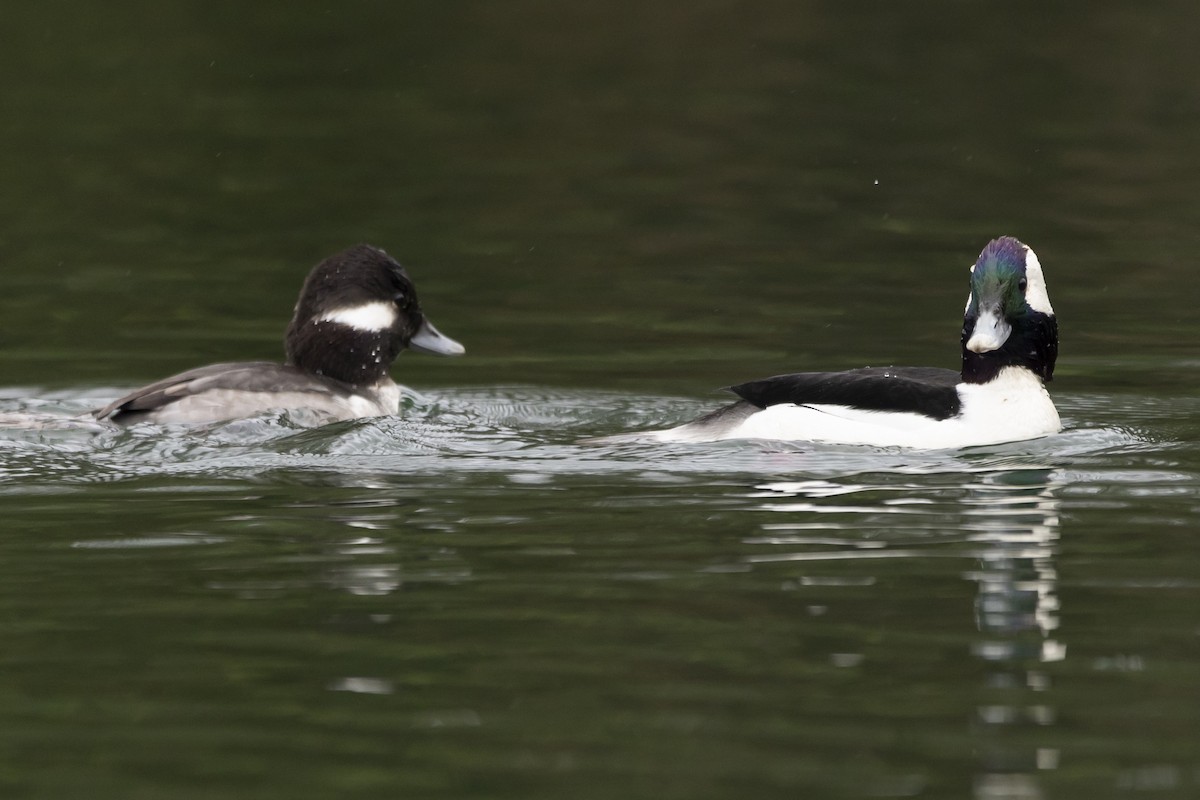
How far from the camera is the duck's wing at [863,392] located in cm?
968

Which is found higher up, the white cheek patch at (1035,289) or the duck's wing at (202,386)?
the white cheek patch at (1035,289)

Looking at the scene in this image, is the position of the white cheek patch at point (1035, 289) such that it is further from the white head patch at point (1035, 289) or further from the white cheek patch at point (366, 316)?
the white cheek patch at point (366, 316)

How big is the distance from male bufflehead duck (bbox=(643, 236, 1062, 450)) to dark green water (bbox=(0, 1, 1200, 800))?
0.75ft

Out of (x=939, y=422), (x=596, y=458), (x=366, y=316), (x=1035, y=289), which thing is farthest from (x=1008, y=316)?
(x=366, y=316)

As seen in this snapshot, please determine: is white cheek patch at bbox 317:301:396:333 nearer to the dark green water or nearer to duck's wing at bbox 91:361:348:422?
the dark green water

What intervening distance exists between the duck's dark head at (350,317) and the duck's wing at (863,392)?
2728 millimetres

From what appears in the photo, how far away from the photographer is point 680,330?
13805 millimetres

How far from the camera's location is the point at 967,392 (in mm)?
9789

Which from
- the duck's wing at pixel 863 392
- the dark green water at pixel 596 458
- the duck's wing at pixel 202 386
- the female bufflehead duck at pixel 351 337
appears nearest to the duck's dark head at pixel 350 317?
the female bufflehead duck at pixel 351 337

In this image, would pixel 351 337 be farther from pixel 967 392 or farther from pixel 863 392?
pixel 967 392

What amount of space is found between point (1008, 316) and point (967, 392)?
1.43 ft

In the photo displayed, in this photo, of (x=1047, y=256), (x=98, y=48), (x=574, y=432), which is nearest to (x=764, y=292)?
(x=1047, y=256)

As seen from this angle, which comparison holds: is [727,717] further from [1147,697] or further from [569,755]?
[1147,697]

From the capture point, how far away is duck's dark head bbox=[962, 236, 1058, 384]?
9.79m
